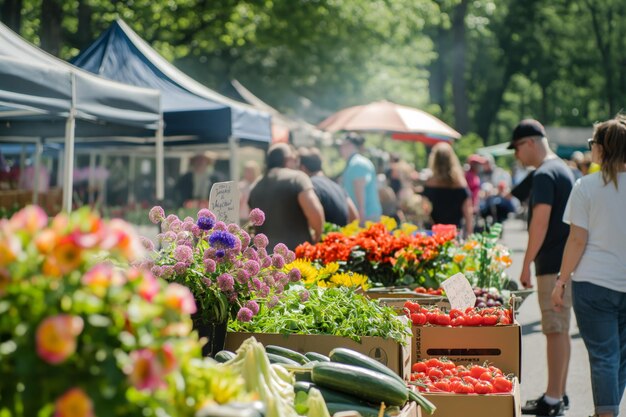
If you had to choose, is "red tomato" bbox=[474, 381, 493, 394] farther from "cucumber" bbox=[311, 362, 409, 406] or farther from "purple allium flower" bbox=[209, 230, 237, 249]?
"purple allium flower" bbox=[209, 230, 237, 249]

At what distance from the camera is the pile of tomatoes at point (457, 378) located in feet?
13.5

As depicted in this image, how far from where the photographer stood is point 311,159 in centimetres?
834

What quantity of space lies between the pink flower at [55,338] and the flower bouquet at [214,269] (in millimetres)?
1903

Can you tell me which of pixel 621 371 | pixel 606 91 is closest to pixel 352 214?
pixel 621 371

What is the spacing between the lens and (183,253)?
3.69m

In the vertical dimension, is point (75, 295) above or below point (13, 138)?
below

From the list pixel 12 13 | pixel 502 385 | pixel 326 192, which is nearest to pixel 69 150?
pixel 326 192

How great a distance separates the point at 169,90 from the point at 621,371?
21.5 ft

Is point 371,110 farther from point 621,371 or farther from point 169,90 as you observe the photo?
point 621,371

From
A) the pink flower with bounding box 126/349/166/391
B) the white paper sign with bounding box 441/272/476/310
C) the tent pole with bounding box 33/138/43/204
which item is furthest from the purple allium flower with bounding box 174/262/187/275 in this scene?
the tent pole with bounding box 33/138/43/204

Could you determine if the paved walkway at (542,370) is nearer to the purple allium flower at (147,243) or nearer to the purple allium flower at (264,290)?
the purple allium flower at (264,290)

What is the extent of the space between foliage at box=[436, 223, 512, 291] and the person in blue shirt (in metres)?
3.51

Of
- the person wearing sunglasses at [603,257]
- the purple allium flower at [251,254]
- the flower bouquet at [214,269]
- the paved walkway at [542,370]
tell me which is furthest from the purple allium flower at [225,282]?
the paved walkway at [542,370]

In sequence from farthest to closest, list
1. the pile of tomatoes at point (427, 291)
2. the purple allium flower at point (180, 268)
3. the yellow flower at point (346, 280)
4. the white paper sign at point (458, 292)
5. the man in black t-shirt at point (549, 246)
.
Answer: 1. the man in black t-shirt at point (549, 246)
2. the pile of tomatoes at point (427, 291)
3. the yellow flower at point (346, 280)
4. the white paper sign at point (458, 292)
5. the purple allium flower at point (180, 268)
